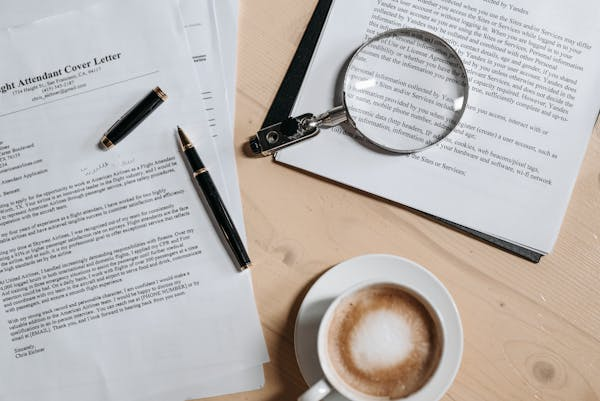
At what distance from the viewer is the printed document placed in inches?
26.1

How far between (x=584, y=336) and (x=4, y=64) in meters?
0.84

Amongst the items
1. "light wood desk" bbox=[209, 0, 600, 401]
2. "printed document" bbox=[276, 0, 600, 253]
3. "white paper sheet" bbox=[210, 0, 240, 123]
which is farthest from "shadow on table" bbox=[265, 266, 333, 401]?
"white paper sheet" bbox=[210, 0, 240, 123]

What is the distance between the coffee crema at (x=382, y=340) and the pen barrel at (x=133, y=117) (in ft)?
1.15

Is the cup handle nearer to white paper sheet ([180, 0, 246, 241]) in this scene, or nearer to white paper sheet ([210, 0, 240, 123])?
white paper sheet ([180, 0, 246, 241])

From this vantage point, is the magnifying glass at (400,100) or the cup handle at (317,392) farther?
the magnifying glass at (400,100)

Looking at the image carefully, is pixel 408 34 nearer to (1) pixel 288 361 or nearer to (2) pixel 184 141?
(2) pixel 184 141

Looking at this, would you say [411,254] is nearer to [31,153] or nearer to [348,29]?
[348,29]

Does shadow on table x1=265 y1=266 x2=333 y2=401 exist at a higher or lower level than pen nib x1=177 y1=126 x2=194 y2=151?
lower

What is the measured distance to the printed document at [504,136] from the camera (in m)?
0.66

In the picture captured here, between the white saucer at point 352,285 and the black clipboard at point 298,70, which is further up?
the black clipboard at point 298,70

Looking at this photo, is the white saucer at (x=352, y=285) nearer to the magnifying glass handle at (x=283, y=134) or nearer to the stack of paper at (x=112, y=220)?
the stack of paper at (x=112, y=220)

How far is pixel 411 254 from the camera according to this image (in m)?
0.67

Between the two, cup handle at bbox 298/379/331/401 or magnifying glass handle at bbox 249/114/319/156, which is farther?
magnifying glass handle at bbox 249/114/319/156

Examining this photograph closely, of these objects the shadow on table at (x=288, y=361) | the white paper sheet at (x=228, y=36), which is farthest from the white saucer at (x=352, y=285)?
the white paper sheet at (x=228, y=36)
